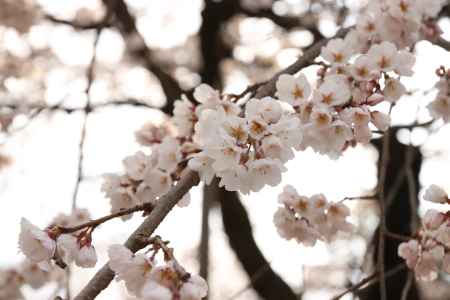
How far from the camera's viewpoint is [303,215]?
5.98 ft

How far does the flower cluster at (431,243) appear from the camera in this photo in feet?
4.78

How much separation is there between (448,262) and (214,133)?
61 centimetres

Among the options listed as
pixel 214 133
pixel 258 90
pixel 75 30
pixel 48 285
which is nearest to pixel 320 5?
pixel 75 30

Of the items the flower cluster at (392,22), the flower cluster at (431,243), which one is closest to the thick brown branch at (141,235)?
the flower cluster at (431,243)

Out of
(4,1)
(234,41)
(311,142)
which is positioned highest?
(311,142)

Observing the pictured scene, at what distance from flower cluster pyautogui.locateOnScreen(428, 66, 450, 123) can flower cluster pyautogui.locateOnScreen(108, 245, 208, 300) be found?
0.98 metres

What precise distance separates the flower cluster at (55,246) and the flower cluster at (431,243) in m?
0.71

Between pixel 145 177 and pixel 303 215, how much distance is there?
1.46 feet

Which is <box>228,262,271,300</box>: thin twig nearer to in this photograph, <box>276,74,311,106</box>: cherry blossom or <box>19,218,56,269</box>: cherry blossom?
<box>276,74,311,106</box>: cherry blossom

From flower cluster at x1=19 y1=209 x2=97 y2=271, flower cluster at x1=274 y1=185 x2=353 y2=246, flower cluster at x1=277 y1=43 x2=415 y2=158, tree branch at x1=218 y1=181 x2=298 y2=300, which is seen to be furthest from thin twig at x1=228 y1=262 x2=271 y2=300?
tree branch at x1=218 y1=181 x2=298 y2=300

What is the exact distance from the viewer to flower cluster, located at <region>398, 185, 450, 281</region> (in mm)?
1457

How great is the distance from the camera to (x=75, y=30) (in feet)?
14.7

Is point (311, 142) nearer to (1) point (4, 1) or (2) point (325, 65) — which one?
(2) point (325, 65)

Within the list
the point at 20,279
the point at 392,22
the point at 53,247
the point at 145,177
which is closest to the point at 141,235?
the point at 53,247
